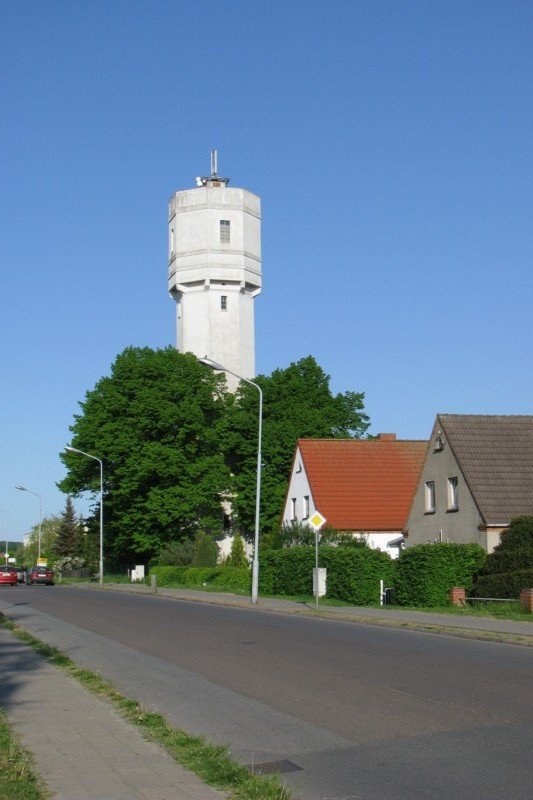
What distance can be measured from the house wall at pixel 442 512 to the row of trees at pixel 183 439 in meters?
20.0

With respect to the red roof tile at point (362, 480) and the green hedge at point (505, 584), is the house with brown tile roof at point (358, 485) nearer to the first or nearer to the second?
the red roof tile at point (362, 480)

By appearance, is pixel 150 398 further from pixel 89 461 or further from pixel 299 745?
pixel 299 745

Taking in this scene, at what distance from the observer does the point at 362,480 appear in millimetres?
52688

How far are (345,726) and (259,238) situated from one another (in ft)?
211

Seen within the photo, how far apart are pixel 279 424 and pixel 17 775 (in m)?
56.7

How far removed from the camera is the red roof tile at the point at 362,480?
5038cm

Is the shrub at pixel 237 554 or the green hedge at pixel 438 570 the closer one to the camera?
the green hedge at pixel 438 570

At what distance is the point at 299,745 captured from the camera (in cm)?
891

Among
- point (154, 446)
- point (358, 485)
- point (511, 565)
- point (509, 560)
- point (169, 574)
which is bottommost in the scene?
point (169, 574)

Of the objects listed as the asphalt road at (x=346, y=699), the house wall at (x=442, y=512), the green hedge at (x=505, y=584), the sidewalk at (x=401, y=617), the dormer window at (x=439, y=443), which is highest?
the dormer window at (x=439, y=443)

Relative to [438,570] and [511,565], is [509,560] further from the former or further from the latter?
[438,570]

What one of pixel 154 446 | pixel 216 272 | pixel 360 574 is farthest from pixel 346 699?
pixel 216 272

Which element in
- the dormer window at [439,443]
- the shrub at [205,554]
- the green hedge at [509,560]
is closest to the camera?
the green hedge at [509,560]

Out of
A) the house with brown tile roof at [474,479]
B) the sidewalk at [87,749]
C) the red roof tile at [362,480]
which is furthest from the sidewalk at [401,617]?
the red roof tile at [362,480]
